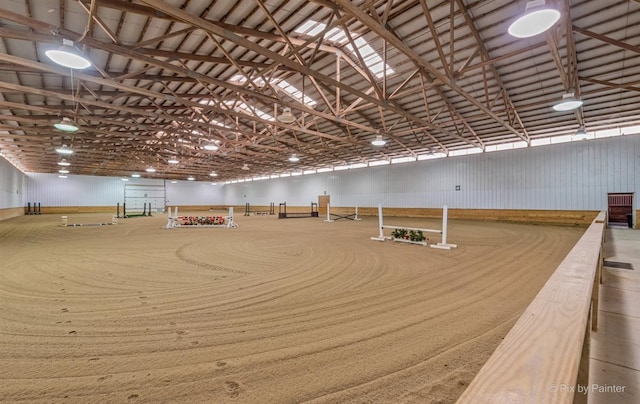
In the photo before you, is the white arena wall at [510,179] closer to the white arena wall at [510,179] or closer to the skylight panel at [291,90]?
the white arena wall at [510,179]

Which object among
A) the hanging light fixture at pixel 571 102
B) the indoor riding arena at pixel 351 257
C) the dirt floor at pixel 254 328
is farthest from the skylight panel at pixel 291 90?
the hanging light fixture at pixel 571 102

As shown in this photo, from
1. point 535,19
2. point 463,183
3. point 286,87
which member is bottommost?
point 463,183

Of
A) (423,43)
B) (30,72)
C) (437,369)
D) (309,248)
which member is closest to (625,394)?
(437,369)

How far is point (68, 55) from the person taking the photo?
4.76 metres

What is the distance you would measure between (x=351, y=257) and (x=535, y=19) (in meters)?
5.19

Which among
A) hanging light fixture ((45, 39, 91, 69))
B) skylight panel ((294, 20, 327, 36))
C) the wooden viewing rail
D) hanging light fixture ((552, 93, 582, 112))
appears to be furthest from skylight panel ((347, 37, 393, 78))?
the wooden viewing rail

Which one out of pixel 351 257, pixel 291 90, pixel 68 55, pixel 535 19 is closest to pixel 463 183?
pixel 291 90

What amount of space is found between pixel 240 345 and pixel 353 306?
1443 mm

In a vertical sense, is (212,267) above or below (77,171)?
below

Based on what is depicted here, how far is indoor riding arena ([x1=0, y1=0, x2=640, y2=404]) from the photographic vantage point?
194 cm

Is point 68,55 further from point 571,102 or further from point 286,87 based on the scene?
point 571,102

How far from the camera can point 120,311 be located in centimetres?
325

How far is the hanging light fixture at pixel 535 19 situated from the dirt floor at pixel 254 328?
3.95 m

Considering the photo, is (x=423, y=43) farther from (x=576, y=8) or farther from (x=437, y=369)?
(x=437, y=369)
